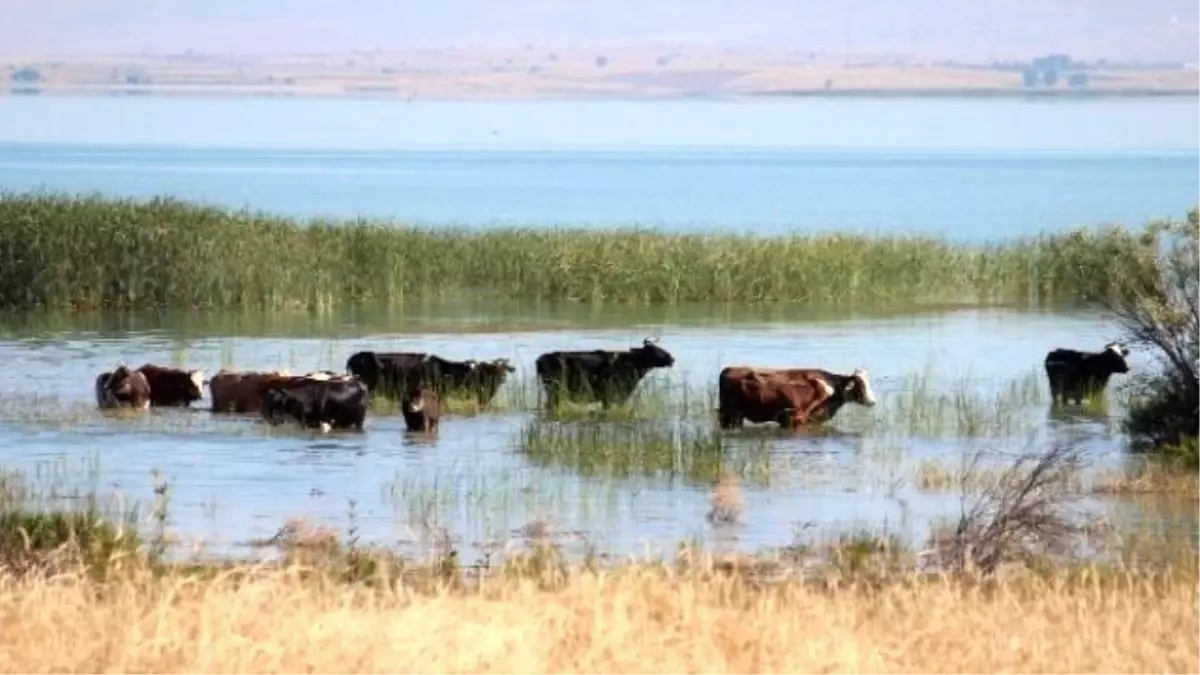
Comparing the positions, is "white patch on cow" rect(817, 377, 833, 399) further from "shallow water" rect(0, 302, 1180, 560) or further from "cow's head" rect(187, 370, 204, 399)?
"cow's head" rect(187, 370, 204, 399)

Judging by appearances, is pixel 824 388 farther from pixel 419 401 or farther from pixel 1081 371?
pixel 419 401

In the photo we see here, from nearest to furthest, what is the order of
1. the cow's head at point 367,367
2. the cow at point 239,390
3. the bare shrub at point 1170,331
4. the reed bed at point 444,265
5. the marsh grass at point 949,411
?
the bare shrub at point 1170,331 → the marsh grass at point 949,411 → the cow at point 239,390 → the cow's head at point 367,367 → the reed bed at point 444,265

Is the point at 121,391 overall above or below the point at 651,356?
below

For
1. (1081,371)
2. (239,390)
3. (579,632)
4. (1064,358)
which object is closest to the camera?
(579,632)

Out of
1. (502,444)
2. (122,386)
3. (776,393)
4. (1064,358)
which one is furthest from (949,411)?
(122,386)

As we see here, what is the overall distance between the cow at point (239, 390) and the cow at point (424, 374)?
1.25 metres

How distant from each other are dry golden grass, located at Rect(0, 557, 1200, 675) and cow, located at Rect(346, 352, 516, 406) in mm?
13887

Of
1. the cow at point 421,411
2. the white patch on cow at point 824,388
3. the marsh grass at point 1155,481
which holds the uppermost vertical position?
the white patch on cow at point 824,388

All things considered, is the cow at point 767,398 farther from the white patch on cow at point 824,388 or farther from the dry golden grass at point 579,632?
the dry golden grass at point 579,632

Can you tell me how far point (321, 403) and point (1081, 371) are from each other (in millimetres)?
7949

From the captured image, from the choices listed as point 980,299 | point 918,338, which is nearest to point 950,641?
point 918,338

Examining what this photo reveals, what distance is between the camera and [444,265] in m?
41.3

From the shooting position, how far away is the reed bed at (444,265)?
1462 inches

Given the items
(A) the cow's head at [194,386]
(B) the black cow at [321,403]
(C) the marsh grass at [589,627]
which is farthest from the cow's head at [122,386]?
(C) the marsh grass at [589,627]
